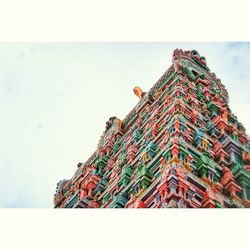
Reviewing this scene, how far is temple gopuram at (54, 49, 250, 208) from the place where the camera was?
29.3 m

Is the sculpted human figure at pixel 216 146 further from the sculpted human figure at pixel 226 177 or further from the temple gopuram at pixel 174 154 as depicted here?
the sculpted human figure at pixel 226 177

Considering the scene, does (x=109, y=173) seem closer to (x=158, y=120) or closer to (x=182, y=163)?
(x=158, y=120)

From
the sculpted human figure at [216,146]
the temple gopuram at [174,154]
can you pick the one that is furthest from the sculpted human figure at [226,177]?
the sculpted human figure at [216,146]

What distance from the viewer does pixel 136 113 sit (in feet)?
174

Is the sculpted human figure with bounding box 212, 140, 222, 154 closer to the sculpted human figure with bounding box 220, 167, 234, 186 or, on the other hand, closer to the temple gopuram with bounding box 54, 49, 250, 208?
the temple gopuram with bounding box 54, 49, 250, 208

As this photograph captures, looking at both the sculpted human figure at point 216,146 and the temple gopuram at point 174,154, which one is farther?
the sculpted human figure at point 216,146

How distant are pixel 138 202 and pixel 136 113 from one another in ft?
79.4

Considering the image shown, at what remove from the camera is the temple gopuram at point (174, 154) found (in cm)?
2935

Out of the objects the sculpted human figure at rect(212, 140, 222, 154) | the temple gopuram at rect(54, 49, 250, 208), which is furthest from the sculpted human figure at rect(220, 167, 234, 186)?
the sculpted human figure at rect(212, 140, 222, 154)

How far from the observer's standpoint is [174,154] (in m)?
32.0

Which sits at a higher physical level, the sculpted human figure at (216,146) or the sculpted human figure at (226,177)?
the sculpted human figure at (216,146)

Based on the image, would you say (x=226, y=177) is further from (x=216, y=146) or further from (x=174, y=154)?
(x=216, y=146)

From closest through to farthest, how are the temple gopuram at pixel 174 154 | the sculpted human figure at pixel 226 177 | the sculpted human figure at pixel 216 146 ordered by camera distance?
the temple gopuram at pixel 174 154 → the sculpted human figure at pixel 226 177 → the sculpted human figure at pixel 216 146

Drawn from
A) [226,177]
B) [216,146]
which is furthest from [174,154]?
[216,146]
